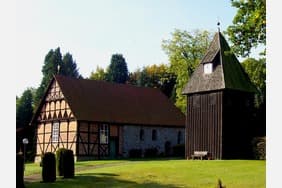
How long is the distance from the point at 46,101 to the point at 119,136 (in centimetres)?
607

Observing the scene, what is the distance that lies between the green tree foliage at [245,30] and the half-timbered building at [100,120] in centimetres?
1440

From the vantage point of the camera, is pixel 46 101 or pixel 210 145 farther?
pixel 46 101

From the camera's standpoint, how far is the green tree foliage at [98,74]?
153 feet

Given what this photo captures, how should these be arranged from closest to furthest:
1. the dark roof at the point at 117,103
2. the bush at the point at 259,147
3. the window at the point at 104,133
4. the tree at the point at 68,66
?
1. the bush at the point at 259,147
2. the dark roof at the point at 117,103
3. the window at the point at 104,133
4. the tree at the point at 68,66

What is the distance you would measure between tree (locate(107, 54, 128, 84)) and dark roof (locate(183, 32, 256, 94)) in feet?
59.8

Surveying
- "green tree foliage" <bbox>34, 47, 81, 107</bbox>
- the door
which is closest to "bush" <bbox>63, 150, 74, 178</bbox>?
the door

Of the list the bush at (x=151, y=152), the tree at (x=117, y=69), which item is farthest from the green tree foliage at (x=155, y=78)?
the bush at (x=151, y=152)

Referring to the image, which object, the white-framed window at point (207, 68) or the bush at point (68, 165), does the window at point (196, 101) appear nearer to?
the white-framed window at point (207, 68)

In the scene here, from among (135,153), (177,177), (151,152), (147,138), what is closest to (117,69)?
(147,138)

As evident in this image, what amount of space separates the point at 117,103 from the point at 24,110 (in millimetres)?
9160

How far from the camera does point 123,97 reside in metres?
35.9

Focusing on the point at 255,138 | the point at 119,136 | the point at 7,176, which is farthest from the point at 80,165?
the point at 7,176

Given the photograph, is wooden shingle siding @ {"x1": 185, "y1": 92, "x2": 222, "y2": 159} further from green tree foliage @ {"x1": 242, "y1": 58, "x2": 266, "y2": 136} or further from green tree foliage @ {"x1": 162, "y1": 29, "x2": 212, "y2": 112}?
green tree foliage @ {"x1": 162, "y1": 29, "x2": 212, "y2": 112}
